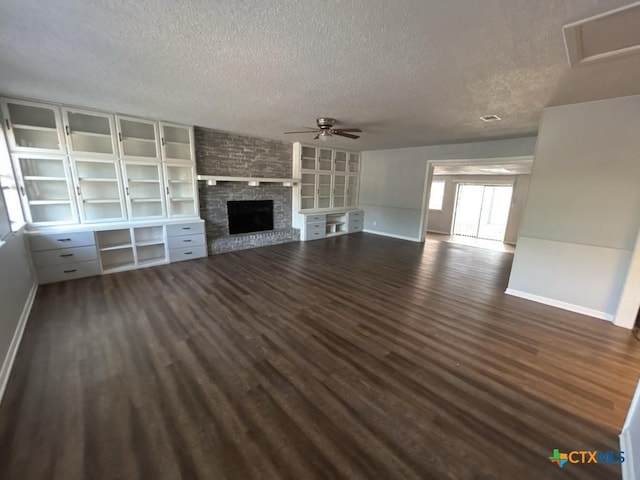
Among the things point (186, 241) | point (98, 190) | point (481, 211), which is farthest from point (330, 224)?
point (481, 211)

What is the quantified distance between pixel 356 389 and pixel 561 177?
3.68 metres

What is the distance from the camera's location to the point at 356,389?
1971 millimetres

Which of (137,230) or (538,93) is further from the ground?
(538,93)

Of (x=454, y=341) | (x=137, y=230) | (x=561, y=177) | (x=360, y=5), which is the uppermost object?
(x=360, y=5)

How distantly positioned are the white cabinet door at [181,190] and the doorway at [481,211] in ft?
30.6

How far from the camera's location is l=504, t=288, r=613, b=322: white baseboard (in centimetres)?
319

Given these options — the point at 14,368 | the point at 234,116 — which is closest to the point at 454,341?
the point at 14,368

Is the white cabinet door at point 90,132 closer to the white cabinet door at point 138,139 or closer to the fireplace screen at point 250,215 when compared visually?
the white cabinet door at point 138,139

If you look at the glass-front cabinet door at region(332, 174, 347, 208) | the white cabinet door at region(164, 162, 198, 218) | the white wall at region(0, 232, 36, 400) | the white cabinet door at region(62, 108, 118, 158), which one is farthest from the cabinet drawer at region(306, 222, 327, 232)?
the white wall at region(0, 232, 36, 400)

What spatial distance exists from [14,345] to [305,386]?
2.69 m

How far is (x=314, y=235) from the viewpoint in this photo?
7.11 meters

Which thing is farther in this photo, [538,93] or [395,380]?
[538,93]

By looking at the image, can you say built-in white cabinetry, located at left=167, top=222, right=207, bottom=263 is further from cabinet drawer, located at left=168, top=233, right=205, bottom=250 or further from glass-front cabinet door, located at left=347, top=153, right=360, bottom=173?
glass-front cabinet door, located at left=347, top=153, right=360, bottom=173

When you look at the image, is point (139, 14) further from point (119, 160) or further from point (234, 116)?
point (119, 160)
